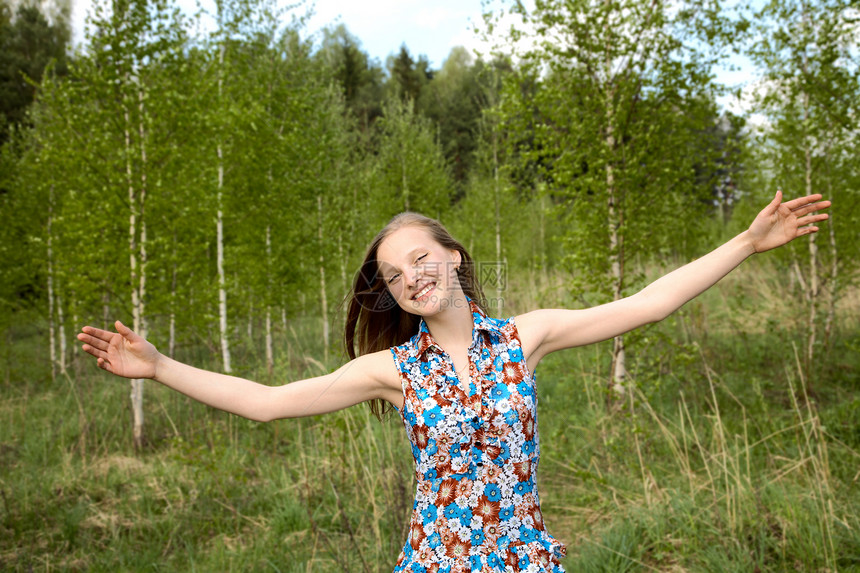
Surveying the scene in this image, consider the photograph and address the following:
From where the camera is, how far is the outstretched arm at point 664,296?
1716 millimetres

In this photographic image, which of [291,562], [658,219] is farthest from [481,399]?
[658,219]

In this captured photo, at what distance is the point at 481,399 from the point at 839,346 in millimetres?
8205

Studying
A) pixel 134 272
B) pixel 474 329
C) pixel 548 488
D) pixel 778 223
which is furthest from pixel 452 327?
pixel 134 272

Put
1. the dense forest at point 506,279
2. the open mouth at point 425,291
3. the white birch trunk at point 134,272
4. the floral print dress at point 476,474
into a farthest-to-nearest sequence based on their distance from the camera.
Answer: the white birch trunk at point 134,272, the dense forest at point 506,279, the open mouth at point 425,291, the floral print dress at point 476,474

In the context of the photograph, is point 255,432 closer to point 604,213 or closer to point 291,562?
point 291,562

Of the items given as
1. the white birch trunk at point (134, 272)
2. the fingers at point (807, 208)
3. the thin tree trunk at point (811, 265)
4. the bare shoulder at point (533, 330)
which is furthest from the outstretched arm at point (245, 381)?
the thin tree trunk at point (811, 265)

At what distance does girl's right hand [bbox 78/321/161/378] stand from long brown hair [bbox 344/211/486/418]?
2.07ft

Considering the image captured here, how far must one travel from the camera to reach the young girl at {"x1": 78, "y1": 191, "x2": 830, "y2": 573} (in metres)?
1.54

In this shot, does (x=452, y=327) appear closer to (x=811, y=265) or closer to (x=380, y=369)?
(x=380, y=369)

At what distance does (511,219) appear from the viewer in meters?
14.1

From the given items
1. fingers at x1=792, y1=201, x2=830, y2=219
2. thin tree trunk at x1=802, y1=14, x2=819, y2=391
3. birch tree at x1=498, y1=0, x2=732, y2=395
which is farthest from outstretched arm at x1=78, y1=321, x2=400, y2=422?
thin tree trunk at x1=802, y1=14, x2=819, y2=391

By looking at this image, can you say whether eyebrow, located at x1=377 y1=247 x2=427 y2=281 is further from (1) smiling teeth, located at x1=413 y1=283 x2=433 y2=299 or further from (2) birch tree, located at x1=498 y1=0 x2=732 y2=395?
(2) birch tree, located at x1=498 y1=0 x2=732 y2=395

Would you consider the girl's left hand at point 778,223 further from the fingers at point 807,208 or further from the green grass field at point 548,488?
the green grass field at point 548,488

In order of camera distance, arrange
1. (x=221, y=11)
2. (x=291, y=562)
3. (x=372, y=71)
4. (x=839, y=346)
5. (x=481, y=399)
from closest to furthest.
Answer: (x=481, y=399) → (x=291, y=562) → (x=839, y=346) → (x=221, y=11) → (x=372, y=71)
